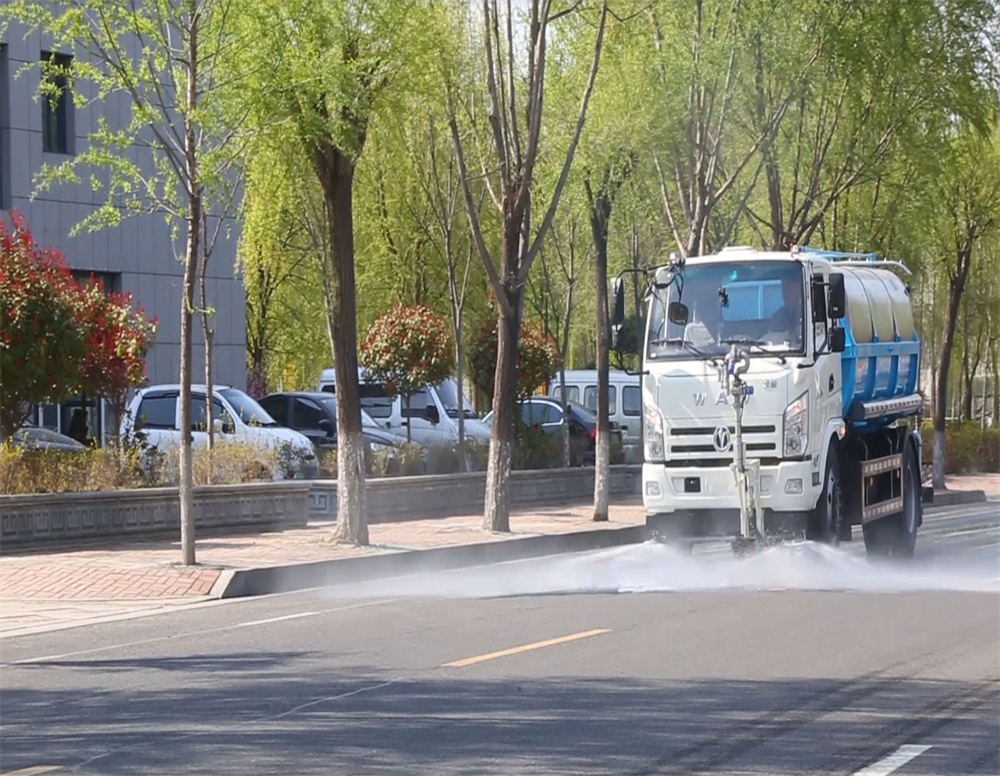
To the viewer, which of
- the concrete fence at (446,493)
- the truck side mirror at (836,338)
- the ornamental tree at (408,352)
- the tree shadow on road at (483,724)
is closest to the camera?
the tree shadow on road at (483,724)

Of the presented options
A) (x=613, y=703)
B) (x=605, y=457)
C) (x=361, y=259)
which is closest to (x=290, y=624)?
(x=613, y=703)

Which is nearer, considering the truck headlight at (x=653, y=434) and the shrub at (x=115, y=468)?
the truck headlight at (x=653, y=434)

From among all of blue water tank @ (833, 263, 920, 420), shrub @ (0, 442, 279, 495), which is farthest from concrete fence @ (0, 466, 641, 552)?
blue water tank @ (833, 263, 920, 420)

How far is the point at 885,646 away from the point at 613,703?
3.02 m

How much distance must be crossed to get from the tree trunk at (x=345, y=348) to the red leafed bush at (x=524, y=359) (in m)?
10.8

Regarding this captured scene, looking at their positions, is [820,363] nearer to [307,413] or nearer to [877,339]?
[877,339]

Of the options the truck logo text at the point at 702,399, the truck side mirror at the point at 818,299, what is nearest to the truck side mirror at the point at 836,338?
the truck side mirror at the point at 818,299

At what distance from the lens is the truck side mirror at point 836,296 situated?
1602 cm

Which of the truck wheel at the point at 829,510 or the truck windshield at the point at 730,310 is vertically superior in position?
the truck windshield at the point at 730,310

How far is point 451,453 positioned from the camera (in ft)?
93.0

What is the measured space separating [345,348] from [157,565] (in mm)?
3777

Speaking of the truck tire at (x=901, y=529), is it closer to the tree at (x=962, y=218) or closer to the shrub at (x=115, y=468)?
the shrub at (x=115, y=468)

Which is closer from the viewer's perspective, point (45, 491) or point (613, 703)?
point (613, 703)

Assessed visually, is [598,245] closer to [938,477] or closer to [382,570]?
[382,570]
